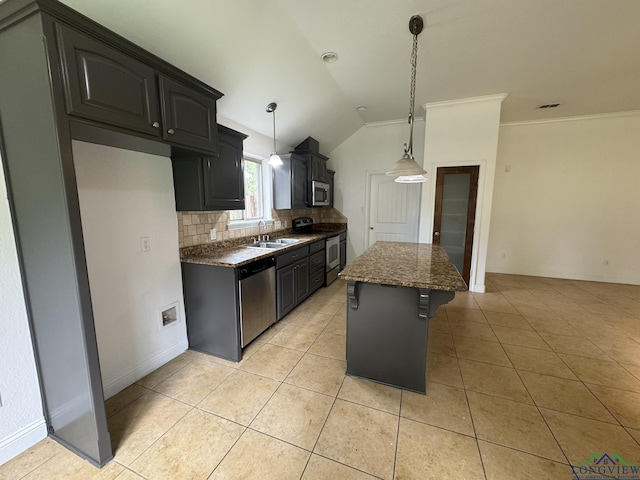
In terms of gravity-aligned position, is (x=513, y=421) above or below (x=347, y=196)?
below

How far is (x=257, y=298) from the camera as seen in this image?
2506mm

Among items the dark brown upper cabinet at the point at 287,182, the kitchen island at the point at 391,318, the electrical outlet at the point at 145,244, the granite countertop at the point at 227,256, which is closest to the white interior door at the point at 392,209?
the dark brown upper cabinet at the point at 287,182

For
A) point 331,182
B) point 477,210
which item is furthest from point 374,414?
point 331,182

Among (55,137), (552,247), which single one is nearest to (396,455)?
(55,137)

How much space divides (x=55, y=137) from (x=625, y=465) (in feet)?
10.9

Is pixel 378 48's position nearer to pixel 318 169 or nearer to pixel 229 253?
pixel 318 169

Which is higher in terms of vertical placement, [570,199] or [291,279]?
[570,199]

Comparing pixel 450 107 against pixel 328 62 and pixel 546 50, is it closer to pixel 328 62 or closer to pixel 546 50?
pixel 546 50

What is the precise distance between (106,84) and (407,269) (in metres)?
2.18

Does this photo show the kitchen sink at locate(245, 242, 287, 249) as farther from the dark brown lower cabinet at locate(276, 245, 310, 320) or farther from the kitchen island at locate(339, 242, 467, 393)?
the kitchen island at locate(339, 242, 467, 393)

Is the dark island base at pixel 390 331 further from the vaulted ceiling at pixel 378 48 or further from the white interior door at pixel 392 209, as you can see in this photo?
the white interior door at pixel 392 209

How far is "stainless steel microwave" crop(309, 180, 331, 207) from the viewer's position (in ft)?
14.1

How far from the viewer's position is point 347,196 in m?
5.36

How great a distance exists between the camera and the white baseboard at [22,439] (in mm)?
1408
